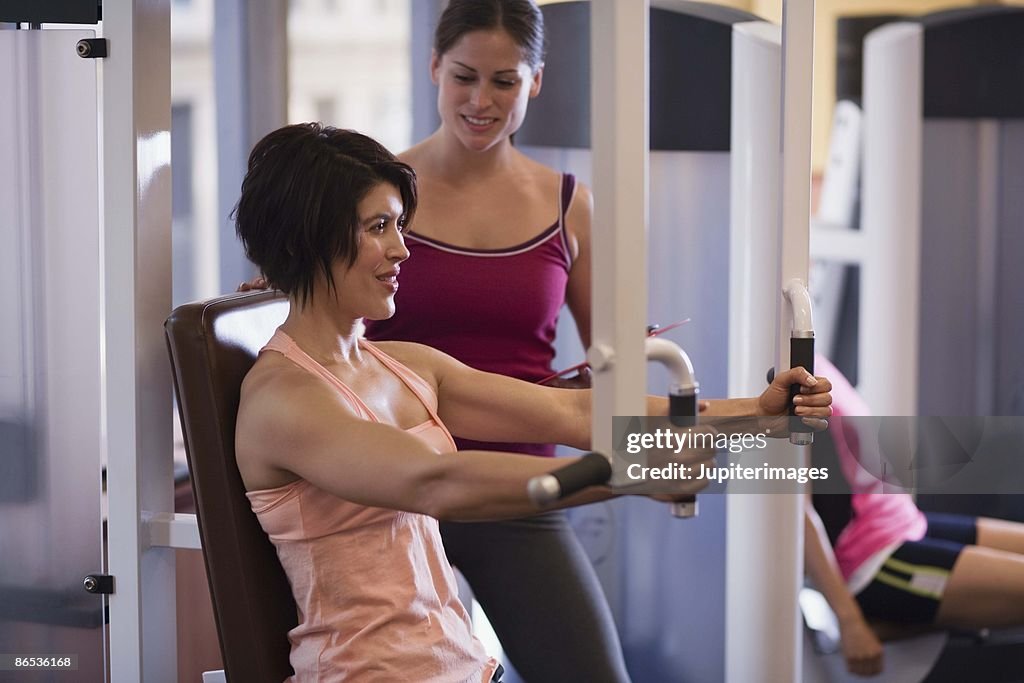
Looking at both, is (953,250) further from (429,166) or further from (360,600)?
(360,600)

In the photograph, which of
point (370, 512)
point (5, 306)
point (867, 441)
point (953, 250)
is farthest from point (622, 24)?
point (953, 250)

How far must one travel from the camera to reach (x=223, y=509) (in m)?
1.47

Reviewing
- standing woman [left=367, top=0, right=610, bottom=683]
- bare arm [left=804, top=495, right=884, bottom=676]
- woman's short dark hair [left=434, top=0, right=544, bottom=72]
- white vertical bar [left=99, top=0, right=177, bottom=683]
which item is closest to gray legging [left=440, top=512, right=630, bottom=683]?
standing woman [left=367, top=0, right=610, bottom=683]

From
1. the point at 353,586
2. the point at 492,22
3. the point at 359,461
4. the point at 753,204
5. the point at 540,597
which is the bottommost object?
the point at 540,597

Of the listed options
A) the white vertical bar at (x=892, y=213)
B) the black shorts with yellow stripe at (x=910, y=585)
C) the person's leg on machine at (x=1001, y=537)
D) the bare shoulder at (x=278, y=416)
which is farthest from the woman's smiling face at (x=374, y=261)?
the white vertical bar at (x=892, y=213)

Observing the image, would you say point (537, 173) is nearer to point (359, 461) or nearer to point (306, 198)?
point (306, 198)

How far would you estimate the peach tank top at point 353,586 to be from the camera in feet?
4.65

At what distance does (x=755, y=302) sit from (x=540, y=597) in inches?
34.6

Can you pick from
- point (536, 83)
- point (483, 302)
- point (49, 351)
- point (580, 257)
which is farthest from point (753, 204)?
point (49, 351)

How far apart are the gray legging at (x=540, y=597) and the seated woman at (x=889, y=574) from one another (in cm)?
105

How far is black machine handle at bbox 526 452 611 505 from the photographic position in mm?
1058

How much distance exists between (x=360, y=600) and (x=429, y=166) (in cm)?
90

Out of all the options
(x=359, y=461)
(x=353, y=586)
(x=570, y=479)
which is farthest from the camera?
(x=353, y=586)

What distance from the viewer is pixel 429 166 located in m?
2.05
